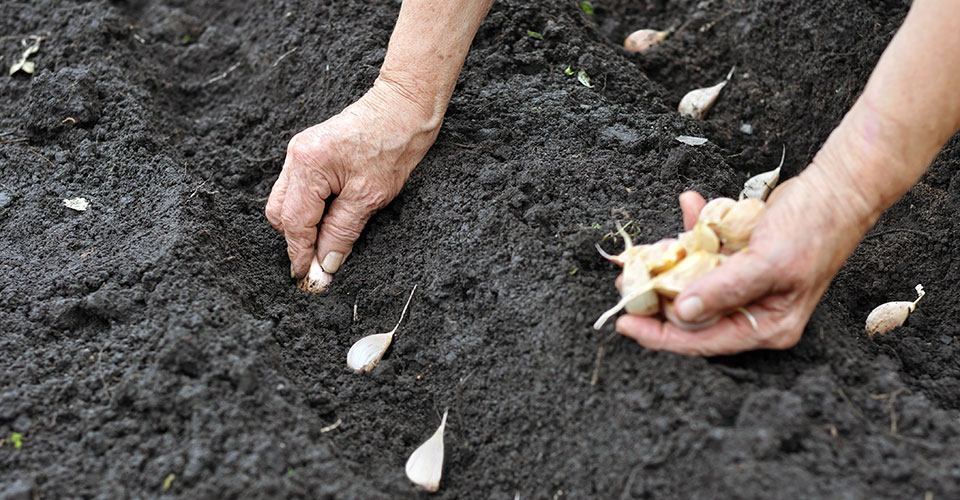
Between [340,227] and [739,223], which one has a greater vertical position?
[739,223]

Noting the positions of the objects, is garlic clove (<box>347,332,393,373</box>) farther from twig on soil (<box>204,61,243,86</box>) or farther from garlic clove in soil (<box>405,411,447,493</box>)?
twig on soil (<box>204,61,243,86</box>)

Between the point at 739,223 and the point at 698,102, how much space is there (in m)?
1.35

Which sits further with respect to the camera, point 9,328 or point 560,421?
point 9,328

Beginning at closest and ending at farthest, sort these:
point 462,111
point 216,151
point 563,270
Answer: point 563,270 → point 462,111 → point 216,151

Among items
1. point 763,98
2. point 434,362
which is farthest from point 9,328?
point 763,98

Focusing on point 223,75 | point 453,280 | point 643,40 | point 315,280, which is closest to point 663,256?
point 453,280

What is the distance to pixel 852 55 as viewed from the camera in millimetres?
2762

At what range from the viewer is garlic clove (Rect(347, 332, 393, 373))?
7.04 feet

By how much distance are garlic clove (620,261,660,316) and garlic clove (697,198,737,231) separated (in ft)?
0.56

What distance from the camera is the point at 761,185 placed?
2.57 m

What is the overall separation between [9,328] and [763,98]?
2.58m

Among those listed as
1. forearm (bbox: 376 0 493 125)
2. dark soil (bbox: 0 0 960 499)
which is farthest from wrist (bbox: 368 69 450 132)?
dark soil (bbox: 0 0 960 499)

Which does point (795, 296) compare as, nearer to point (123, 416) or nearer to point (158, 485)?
point (158, 485)

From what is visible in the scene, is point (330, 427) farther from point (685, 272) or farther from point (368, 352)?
point (685, 272)
